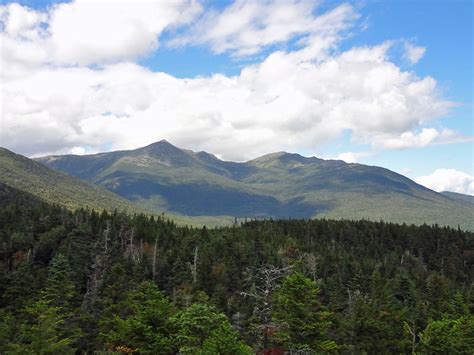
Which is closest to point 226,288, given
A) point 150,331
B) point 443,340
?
point 443,340

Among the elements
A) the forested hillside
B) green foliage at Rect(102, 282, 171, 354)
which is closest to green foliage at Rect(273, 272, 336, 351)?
the forested hillside

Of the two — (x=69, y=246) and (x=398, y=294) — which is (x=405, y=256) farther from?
(x=69, y=246)

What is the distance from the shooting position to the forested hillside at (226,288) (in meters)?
36.6

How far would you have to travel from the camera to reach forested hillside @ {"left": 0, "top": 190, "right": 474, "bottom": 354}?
3656 centimetres

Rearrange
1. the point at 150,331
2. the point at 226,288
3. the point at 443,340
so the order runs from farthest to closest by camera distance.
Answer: the point at 226,288
the point at 443,340
the point at 150,331

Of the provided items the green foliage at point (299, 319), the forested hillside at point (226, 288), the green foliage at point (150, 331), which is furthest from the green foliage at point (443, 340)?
the green foliage at point (150, 331)

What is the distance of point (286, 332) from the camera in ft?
119

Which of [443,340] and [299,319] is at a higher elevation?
[299,319]

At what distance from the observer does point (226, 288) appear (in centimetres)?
10319

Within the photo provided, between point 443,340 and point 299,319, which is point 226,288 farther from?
point 299,319

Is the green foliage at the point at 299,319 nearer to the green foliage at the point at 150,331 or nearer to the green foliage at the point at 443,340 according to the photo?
the green foliage at the point at 150,331

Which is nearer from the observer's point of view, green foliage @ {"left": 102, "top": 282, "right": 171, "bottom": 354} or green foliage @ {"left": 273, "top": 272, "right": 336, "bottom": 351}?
green foliage @ {"left": 273, "top": 272, "right": 336, "bottom": 351}

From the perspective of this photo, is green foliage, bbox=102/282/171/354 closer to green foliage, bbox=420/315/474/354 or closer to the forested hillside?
the forested hillside

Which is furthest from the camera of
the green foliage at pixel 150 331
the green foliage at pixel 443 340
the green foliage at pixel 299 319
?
the green foliage at pixel 443 340
